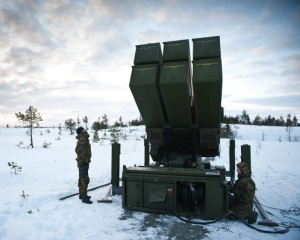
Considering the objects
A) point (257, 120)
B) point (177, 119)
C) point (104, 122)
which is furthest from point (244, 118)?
point (177, 119)

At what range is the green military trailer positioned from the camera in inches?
177

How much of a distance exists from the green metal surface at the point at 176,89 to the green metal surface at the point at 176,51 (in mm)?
150

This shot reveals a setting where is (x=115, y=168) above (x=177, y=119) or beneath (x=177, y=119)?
beneath

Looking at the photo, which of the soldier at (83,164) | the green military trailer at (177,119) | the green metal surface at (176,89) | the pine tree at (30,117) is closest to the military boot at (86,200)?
the soldier at (83,164)

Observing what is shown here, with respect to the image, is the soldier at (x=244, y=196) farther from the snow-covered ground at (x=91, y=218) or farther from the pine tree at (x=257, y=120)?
the pine tree at (x=257, y=120)

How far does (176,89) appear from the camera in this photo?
4770 millimetres

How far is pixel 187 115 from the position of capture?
520 centimetres

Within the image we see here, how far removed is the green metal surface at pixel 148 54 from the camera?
5199 mm

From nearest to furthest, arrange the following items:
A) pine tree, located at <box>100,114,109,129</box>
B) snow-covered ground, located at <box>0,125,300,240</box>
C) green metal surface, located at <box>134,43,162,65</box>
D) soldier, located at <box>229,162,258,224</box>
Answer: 1. snow-covered ground, located at <box>0,125,300,240</box>
2. soldier, located at <box>229,162,258,224</box>
3. green metal surface, located at <box>134,43,162,65</box>
4. pine tree, located at <box>100,114,109,129</box>

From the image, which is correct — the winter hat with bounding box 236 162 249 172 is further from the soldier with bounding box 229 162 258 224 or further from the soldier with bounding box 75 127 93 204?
the soldier with bounding box 75 127 93 204

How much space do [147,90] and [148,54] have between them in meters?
0.98

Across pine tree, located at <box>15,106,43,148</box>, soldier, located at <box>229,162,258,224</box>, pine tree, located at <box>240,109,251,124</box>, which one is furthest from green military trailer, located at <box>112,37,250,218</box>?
pine tree, located at <box>240,109,251,124</box>

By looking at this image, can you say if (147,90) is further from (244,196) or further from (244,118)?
(244,118)

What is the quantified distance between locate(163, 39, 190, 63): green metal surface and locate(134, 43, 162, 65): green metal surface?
0.64 ft
